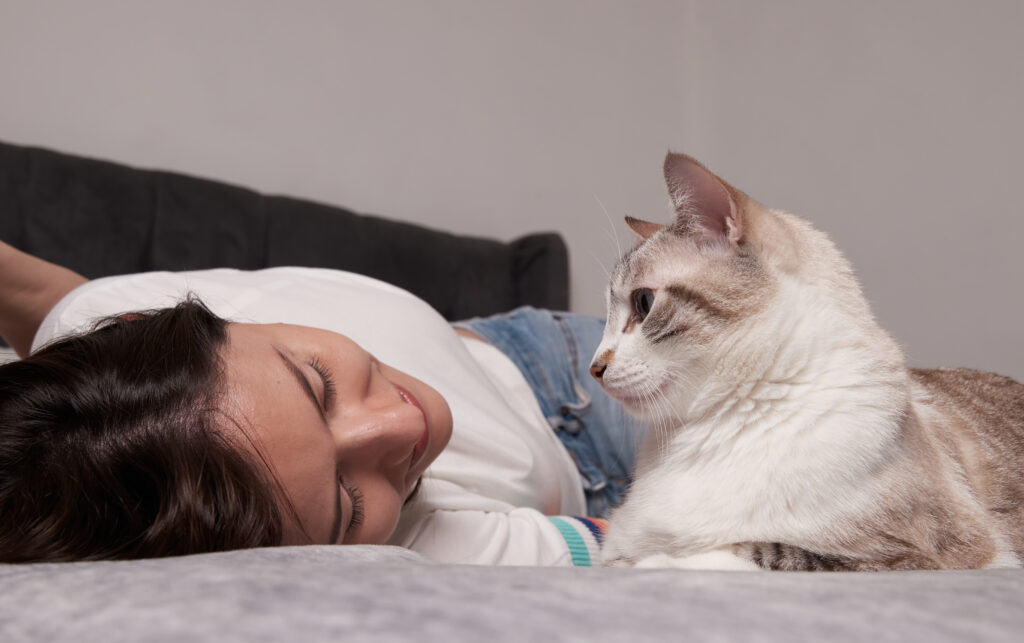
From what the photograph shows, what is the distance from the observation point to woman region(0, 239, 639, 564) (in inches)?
27.9

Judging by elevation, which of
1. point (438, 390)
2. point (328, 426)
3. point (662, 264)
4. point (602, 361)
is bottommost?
point (438, 390)

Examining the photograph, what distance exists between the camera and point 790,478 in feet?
2.48

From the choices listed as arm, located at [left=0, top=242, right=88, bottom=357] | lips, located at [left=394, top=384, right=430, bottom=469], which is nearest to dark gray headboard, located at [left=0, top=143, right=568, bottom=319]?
arm, located at [left=0, top=242, right=88, bottom=357]

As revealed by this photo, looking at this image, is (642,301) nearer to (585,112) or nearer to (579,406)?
(579,406)

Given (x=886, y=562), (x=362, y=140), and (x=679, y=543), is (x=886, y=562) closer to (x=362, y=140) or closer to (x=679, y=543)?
(x=679, y=543)

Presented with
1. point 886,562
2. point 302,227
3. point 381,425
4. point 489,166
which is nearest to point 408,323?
A: point 381,425

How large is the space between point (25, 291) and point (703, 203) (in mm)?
1272

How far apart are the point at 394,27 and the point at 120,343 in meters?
1.93

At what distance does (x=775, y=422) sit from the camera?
32.0 inches

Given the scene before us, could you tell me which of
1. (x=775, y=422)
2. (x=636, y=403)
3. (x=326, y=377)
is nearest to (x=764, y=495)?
(x=775, y=422)

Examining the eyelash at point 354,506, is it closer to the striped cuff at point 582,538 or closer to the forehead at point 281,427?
the forehead at point 281,427

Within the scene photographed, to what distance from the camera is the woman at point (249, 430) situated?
709 millimetres

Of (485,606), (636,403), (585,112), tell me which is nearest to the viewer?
(485,606)

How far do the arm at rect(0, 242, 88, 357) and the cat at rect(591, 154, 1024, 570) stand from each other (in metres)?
1.11
